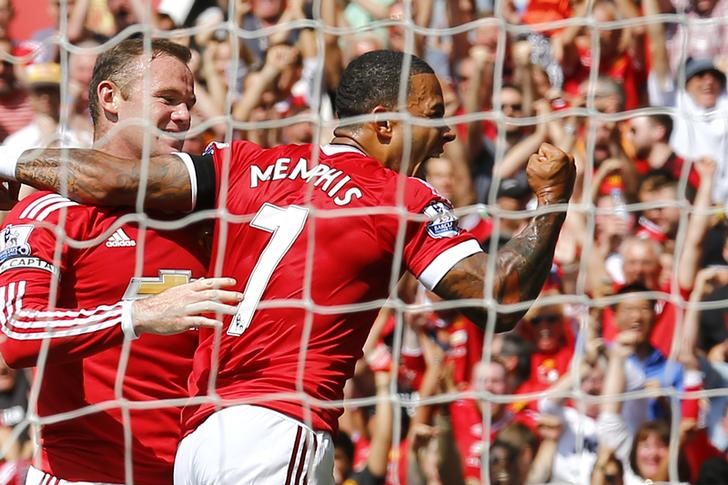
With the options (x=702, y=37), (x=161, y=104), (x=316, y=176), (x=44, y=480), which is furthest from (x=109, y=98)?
(x=702, y=37)

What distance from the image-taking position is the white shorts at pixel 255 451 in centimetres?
322

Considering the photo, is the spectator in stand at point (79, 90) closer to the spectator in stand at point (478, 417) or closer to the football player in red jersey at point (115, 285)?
the spectator in stand at point (478, 417)

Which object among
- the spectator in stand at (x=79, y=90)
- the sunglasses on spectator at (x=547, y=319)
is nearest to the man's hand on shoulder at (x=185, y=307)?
the sunglasses on spectator at (x=547, y=319)

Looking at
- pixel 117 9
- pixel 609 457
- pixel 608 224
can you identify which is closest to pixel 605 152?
pixel 608 224

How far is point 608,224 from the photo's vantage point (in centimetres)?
610

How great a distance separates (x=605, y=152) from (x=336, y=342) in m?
3.26

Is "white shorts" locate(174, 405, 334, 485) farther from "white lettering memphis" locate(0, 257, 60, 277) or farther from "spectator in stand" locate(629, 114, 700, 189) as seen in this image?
"spectator in stand" locate(629, 114, 700, 189)

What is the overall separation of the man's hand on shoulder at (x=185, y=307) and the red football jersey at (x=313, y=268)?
132mm

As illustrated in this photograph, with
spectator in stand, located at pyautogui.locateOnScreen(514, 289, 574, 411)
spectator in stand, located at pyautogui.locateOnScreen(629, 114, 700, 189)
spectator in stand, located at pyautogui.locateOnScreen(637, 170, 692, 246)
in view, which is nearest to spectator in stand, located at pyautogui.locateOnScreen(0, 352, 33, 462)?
spectator in stand, located at pyautogui.locateOnScreen(514, 289, 574, 411)

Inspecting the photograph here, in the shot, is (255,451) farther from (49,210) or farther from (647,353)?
(647,353)

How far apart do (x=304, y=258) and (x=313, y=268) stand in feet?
0.12

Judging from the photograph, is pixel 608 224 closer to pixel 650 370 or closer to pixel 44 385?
pixel 650 370

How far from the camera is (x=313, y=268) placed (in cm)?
Result: 337

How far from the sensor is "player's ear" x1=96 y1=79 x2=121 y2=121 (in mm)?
3742
